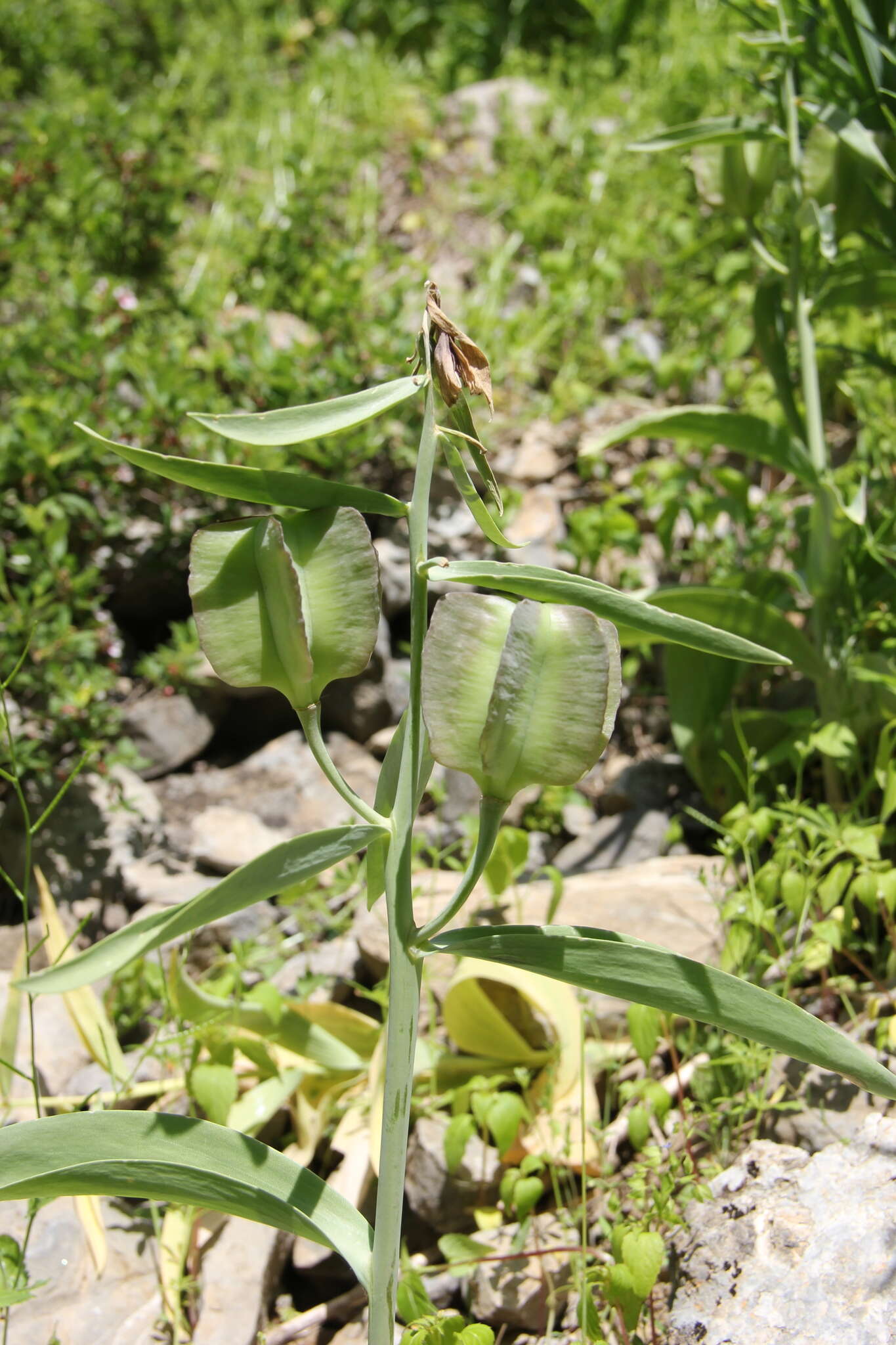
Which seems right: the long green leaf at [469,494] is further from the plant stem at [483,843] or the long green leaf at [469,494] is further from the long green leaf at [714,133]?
the long green leaf at [714,133]

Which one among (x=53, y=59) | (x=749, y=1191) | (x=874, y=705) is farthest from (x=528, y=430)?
(x=53, y=59)

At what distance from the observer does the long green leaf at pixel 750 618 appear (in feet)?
4.78

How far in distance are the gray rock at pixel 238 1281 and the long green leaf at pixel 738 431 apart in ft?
3.38

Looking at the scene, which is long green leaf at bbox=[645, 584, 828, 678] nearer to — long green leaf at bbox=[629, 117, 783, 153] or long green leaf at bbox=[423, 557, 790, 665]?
long green leaf at bbox=[629, 117, 783, 153]

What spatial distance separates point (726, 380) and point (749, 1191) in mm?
1827

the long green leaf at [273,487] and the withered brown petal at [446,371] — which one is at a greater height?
the withered brown petal at [446,371]

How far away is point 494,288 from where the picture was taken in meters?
2.68

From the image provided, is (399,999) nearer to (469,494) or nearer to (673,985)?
(673,985)

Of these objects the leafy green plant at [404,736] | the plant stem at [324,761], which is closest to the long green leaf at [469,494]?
the leafy green plant at [404,736]

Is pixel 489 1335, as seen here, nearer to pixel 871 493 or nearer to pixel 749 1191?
pixel 749 1191

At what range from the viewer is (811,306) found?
1.49 m

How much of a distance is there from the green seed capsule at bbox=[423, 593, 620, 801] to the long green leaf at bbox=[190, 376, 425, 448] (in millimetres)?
150

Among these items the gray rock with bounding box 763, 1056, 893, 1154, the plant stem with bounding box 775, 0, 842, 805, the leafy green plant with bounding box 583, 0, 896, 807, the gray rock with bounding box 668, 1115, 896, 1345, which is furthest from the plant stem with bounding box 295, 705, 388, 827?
the plant stem with bounding box 775, 0, 842, 805

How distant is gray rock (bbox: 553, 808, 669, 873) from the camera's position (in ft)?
5.49
